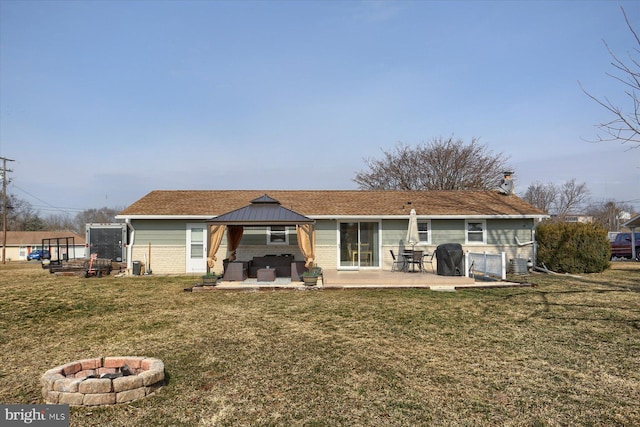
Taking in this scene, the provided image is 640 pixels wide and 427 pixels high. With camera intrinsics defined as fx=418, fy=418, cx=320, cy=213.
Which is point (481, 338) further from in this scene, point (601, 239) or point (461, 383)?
point (601, 239)

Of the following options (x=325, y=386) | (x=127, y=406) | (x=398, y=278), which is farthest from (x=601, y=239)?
(x=127, y=406)

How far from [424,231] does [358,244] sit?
275cm

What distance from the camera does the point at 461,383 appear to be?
4.72 m

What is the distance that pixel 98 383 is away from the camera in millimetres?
4078

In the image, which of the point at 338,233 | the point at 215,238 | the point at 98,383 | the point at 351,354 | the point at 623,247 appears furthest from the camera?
the point at 623,247

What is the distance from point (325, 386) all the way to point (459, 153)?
30413mm

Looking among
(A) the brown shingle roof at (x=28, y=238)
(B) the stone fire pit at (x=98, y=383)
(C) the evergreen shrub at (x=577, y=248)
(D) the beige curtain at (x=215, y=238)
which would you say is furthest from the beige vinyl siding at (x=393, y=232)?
(A) the brown shingle roof at (x=28, y=238)

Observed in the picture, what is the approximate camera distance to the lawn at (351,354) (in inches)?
157

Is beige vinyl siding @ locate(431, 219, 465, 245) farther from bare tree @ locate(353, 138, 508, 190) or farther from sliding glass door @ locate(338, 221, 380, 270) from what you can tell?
bare tree @ locate(353, 138, 508, 190)

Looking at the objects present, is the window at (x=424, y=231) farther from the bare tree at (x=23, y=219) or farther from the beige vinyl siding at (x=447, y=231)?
the bare tree at (x=23, y=219)

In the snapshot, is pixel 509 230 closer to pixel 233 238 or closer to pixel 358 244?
pixel 358 244

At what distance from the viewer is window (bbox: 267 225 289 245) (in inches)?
645

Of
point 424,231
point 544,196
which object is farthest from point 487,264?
point 544,196

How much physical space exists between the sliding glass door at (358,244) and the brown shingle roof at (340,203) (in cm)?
62
